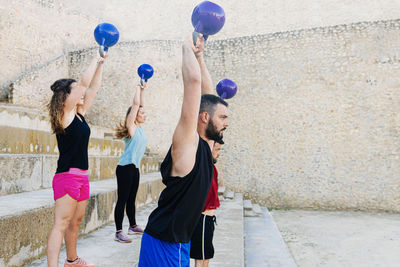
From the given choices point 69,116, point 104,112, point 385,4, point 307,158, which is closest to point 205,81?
point 69,116

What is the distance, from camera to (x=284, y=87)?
31.4 feet

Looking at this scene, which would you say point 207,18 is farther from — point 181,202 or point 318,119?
point 318,119

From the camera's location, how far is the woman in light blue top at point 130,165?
2920 millimetres

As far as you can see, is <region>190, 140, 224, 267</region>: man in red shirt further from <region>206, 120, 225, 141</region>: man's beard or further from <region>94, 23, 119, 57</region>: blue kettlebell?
<region>94, 23, 119, 57</region>: blue kettlebell

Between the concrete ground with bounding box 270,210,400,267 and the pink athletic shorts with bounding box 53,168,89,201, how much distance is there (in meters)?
3.61

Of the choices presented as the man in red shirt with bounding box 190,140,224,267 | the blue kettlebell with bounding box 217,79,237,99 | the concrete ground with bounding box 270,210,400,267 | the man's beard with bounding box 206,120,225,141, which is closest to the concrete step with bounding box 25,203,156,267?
the man in red shirt with bounding box 190,140,224,267

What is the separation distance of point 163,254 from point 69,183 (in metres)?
0.99

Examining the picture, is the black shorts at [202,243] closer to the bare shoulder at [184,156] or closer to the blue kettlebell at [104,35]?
the bare shoulder at [184,156]

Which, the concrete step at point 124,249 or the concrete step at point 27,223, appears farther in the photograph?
the concrete step at point 124,249

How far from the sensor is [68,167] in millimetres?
1937

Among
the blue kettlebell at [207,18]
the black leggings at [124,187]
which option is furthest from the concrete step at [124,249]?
the blue kettlebell at [207,18]

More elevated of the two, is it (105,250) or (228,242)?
(105,250)

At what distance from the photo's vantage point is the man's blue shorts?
3.93 ft

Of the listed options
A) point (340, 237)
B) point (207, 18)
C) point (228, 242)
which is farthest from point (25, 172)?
point (340, 237)
